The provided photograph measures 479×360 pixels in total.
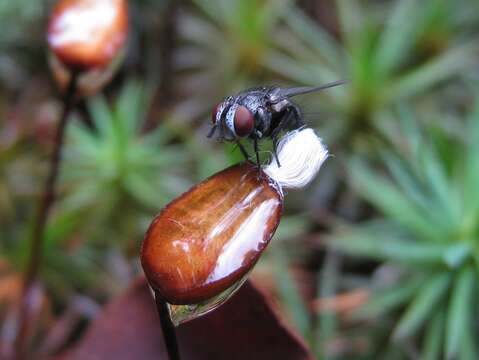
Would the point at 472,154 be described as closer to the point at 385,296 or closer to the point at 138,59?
the point at 385,296

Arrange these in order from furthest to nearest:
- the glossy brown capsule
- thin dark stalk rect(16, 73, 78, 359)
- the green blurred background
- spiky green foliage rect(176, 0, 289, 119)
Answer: spiky green foliage rect(176, 0, 289, 119)
the green blurred background
thin dark stalk rect(16, 73, 78, 359)
the glossy brown capsule

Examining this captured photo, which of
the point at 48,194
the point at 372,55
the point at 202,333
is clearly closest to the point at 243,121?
the point at 202,333

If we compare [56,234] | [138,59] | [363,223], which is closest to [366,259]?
[363,223]

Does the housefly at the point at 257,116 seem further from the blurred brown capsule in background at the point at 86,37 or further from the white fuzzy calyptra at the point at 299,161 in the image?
the blurred brown capsule in background at the point at 86,37

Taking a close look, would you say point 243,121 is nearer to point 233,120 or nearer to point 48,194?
point 233,120

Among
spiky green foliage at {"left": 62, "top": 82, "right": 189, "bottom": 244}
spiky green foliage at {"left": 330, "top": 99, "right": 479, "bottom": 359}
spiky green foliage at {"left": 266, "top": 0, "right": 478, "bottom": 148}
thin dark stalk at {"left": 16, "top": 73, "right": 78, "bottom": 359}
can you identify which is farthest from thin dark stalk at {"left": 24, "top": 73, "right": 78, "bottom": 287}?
spiky green foliage at {"left": 266, "top": 0, "right": 478, "bottom": 148}

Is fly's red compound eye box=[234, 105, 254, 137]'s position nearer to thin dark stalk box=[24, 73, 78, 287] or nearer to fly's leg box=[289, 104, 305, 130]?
fly's leg box=[289, 104, 305, 130]

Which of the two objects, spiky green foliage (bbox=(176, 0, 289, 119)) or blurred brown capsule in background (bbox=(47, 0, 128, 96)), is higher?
blurred brown capsule in background (bbox=(47, 0, 128, 96))

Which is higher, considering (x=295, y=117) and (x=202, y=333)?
(x=295, y=117)
